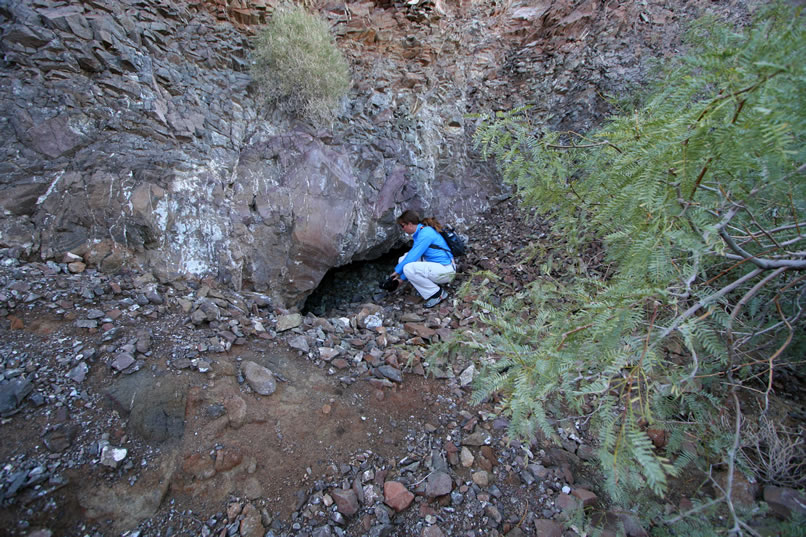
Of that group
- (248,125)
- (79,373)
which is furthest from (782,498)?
(248,125)

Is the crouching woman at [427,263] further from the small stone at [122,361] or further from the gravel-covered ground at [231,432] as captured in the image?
the small stone at [122,361]

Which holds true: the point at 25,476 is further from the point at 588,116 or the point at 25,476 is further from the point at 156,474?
the point at 588,116

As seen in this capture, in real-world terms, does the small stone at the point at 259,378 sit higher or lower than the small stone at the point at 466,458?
higher

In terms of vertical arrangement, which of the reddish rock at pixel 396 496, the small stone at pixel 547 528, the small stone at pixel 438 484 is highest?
the reddish rock at pixel 396 496

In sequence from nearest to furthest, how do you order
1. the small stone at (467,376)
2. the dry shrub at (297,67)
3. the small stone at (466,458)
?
the small stone at (466,458) < the small stone at (467,376) < the dry shrub at (297,67)

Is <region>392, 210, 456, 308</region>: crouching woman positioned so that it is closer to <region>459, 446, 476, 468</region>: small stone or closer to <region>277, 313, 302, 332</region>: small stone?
<region>277, 313, 302, 332</region>: small stone

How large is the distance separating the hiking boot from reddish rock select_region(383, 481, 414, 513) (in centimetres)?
237

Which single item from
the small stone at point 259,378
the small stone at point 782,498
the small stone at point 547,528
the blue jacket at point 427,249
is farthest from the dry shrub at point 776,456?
the blue jacket at point 427,249

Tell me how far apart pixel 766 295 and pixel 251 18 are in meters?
6.24

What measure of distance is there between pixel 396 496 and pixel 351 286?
3.51m

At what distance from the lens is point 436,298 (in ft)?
14.1

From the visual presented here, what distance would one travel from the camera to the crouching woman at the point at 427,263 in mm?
4316

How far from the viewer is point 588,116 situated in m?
5.31

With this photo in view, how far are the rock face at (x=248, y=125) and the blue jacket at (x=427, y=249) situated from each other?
0.70 metres
